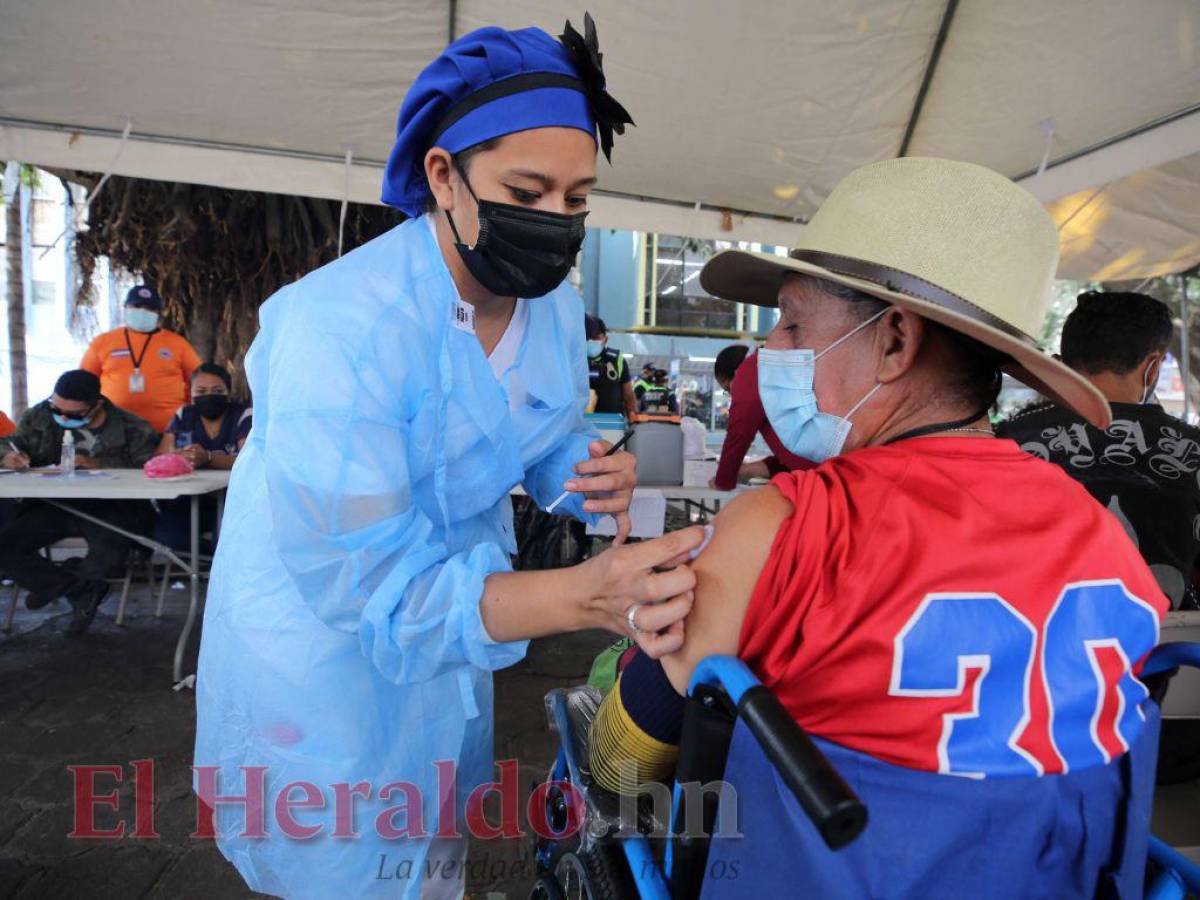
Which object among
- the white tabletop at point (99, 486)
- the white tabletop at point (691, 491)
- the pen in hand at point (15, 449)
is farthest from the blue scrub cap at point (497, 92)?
the pen in hand at point (15, 449)

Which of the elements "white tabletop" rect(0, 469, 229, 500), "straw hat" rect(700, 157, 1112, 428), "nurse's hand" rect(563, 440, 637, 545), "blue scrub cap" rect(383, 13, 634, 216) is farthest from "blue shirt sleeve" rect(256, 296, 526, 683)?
"white tabletop" rect(0, 469, 229, 500)

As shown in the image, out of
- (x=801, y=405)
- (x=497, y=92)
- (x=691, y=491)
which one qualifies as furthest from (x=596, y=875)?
(x=691, y=491)

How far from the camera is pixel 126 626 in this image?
4297mm

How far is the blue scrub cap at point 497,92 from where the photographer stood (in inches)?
43.6

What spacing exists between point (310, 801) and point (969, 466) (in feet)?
3.77

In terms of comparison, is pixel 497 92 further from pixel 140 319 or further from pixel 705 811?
pixel 140 319

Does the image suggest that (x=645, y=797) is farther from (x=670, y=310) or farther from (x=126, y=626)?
(x=670, y=310)

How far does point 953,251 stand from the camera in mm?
964

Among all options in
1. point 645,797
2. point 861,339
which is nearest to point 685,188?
point 861,339

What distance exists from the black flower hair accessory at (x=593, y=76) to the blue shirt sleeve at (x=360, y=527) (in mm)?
608

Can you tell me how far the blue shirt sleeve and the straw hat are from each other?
0.66m

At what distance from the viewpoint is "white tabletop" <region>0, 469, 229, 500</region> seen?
337 centimetres

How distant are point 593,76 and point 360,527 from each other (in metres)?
0.86

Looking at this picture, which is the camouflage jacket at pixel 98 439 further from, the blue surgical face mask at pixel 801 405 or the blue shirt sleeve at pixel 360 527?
the blue surgical face mask at pixel 801 405
